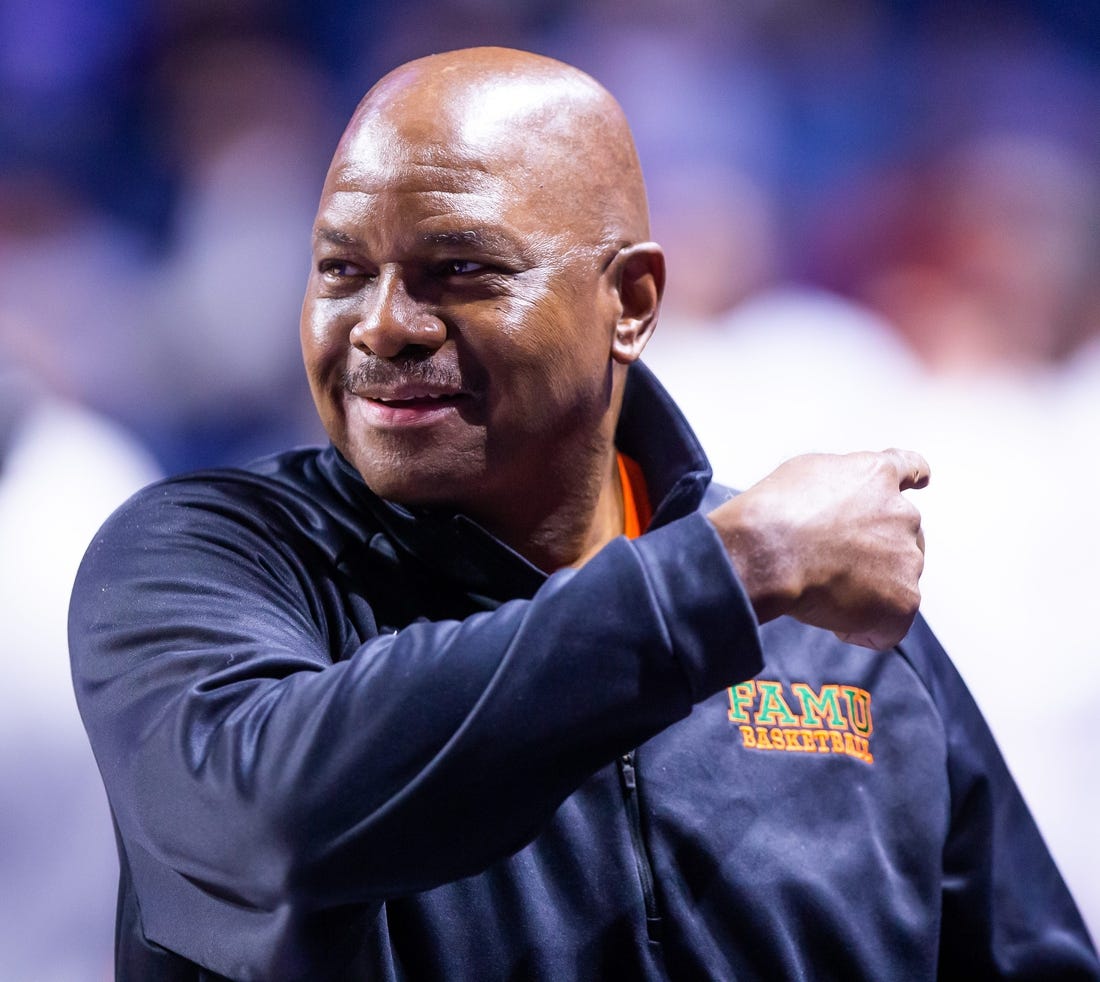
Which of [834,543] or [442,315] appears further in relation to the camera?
[442,315]

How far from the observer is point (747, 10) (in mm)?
2398

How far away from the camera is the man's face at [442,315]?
126 cm

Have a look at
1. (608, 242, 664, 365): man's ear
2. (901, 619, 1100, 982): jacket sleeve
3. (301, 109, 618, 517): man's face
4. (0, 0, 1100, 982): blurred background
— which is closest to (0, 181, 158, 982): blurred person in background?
Result: (0, 0, 1100, 982): blurred background

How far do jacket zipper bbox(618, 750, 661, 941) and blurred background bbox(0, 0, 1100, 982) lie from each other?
0.93 meters

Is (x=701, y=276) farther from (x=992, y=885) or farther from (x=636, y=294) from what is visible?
(x=992, y=885)

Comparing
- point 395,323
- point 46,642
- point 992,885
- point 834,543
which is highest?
point 395,323

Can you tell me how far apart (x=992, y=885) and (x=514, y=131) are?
95cm

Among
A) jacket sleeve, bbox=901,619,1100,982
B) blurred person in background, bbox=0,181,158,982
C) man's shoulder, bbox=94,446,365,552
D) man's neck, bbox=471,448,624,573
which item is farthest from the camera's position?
blurred person in background, bbox=0,181,158,982

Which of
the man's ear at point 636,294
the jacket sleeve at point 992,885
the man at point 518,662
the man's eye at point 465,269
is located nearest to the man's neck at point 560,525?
the man at point 518,662

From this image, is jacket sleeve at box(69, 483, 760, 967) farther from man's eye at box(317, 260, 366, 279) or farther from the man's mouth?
man's eye at box(317, 260, 366, 279)

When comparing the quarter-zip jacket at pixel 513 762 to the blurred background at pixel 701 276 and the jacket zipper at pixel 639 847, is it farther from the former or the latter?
the blurred background at pixel 701 276

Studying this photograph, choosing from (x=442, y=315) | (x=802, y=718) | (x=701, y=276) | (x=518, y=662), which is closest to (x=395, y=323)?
(x=442, y=315)

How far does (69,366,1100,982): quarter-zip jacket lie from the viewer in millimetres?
924

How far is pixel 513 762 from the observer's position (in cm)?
92
